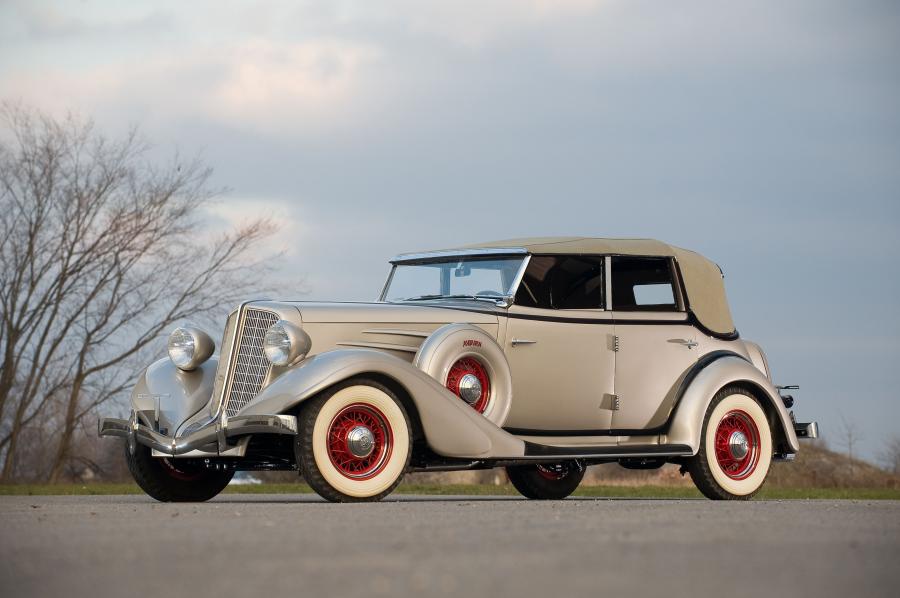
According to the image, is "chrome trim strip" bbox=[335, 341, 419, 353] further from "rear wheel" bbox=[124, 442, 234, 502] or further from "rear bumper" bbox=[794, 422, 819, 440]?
"rear bumper" bbox=[794, 422, 819, 440]

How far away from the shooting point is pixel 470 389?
916cm

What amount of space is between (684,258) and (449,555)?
6.78m

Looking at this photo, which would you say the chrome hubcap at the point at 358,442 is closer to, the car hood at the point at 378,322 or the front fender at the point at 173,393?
the car hood at the point at 378,322

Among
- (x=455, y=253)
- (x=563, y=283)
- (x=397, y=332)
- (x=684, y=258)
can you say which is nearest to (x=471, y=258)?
(x=455, y=253)

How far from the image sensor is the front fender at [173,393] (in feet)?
31.5

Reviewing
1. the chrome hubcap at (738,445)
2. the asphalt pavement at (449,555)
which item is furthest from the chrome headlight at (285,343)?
the chrome hubcap at (738,445)

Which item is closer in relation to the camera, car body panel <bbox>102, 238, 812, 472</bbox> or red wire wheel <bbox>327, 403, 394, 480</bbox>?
red wire wheel <bbox>327, 403, 394, 480</bbox>

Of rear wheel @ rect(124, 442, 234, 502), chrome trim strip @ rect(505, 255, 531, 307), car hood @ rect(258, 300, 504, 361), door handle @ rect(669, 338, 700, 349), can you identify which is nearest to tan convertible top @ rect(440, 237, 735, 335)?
chrome trim strip @ rect(505, 255, 531, 307)

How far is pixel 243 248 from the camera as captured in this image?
2556 centimetres

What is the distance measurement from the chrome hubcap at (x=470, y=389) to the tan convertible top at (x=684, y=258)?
1.42 m

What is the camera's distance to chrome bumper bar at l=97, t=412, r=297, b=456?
8.02m

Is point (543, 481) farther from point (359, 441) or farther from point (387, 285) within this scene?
point (359, 441)

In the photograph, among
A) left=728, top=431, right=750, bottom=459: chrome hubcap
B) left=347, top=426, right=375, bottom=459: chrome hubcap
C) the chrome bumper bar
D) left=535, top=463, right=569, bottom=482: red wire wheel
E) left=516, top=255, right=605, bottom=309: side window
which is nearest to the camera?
the chrome bumper bar

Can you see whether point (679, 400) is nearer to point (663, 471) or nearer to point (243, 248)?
point (663, 471)
